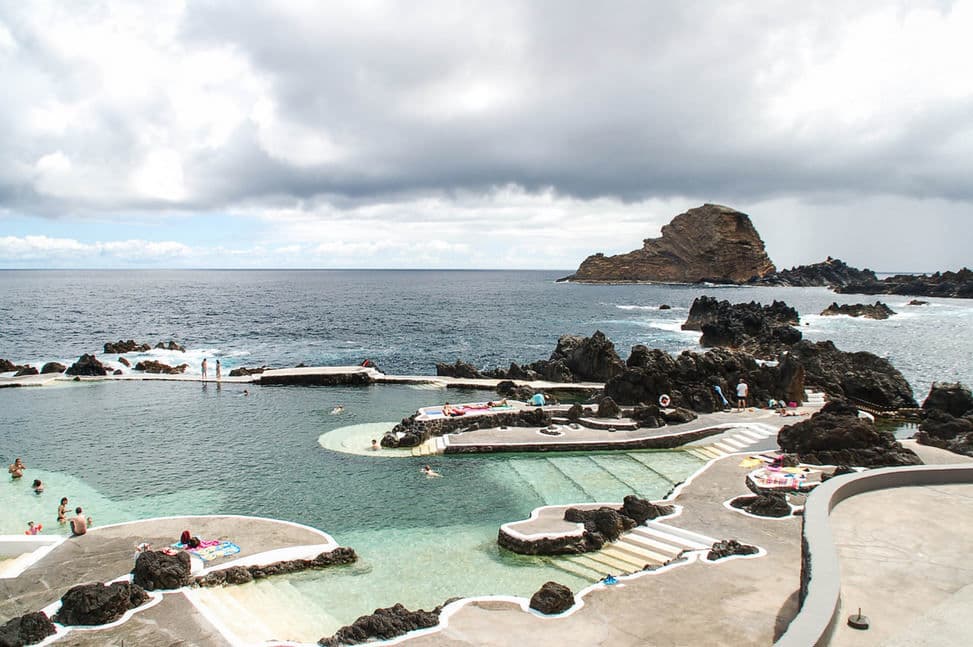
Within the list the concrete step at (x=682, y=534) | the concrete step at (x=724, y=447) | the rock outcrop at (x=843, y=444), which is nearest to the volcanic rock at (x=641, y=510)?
the concrete step at (x=682, y=534)

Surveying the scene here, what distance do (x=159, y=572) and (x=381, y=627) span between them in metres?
7.51

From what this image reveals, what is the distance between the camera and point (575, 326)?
114 m

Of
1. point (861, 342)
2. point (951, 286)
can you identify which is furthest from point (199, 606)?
point (951, 286)

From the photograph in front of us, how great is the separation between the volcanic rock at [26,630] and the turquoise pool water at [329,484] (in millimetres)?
5873

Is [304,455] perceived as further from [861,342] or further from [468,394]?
[861,342]

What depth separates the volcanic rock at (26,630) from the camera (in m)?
15.1

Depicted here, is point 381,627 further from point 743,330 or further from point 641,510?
point 743,330

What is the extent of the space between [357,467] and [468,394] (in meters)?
19.8

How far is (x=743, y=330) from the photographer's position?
88.9m

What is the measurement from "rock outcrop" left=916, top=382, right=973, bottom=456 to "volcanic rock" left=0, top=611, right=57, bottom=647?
39.1 metres

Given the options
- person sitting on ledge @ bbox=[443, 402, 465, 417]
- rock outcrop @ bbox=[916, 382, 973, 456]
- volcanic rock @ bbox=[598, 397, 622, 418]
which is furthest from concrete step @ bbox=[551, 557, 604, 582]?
rock outcrop @ bbox=[916, 382, 973, 456]

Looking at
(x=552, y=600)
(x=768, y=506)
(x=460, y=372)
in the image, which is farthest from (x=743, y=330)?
(x=552, y=600)

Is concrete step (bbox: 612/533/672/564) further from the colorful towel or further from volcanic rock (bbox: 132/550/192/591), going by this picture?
volcanic rock (bbox: 132/550/192/591)

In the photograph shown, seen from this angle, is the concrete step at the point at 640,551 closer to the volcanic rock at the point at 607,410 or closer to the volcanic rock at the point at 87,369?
the volcanic rock at the point at 607,410
